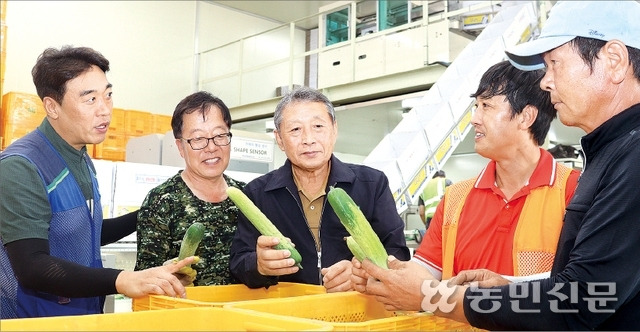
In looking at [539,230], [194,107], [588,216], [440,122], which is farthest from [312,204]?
[440,122]

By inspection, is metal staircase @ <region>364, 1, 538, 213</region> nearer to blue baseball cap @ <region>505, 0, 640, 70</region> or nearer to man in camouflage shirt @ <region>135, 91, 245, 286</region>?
man in camouflage shirt @ <region>135, 91, 245, 286</region>

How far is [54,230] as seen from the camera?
5.96 feet

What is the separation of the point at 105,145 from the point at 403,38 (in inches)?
208

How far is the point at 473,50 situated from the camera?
24.6ft

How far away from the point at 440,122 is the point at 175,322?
5.11 metres

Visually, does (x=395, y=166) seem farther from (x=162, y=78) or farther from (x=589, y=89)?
(x=162, y=78)

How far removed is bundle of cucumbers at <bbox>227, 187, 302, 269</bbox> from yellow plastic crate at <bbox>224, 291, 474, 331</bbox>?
0.95ft

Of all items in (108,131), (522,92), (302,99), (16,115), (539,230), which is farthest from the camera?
(108,131)

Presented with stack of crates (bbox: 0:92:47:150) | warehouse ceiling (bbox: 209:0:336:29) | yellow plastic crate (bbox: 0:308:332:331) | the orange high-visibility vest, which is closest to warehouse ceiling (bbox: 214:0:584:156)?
warehouse ceiling (bbox: 209:0:336:29)

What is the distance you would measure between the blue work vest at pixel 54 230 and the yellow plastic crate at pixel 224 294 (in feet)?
1.26

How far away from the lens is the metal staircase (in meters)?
5.50

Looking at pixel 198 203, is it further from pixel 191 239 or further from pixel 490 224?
pixel 490 224

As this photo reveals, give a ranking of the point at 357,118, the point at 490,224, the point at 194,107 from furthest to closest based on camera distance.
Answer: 1. the point at 357,118
2. the point at 194,107
3. the point at 490,224

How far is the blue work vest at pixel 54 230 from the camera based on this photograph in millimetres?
1814
